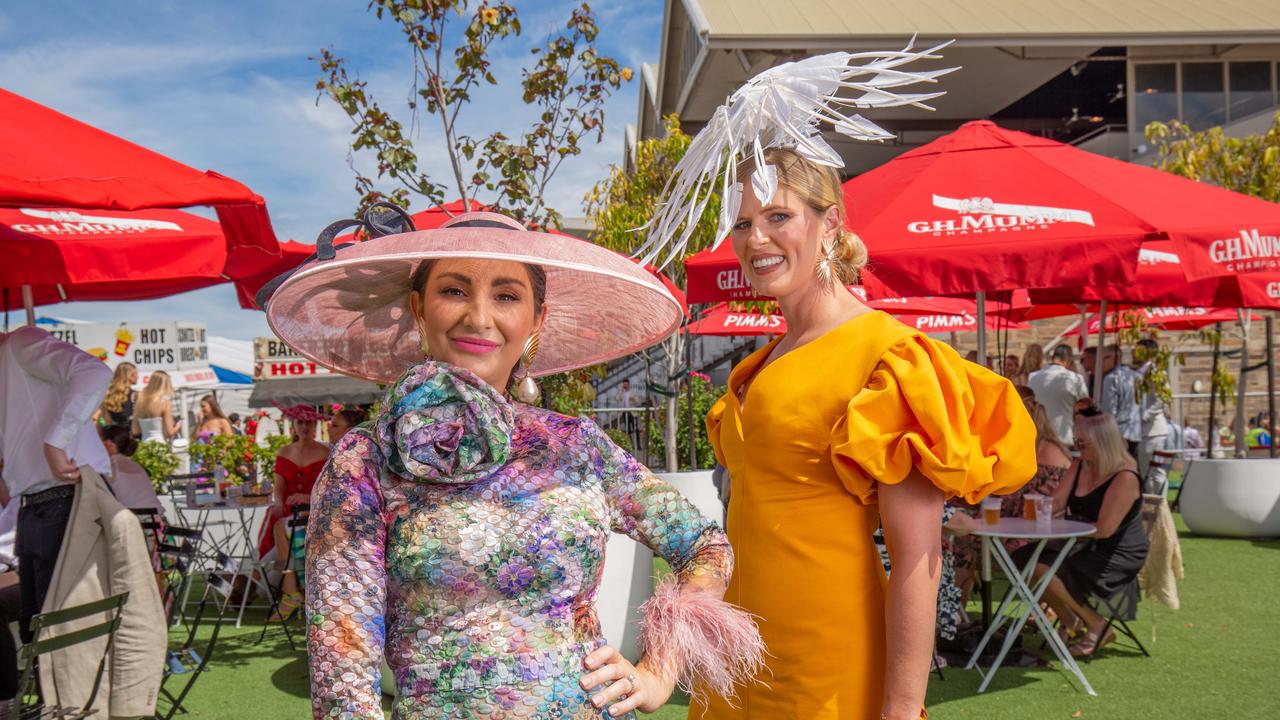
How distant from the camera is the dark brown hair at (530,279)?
172cm

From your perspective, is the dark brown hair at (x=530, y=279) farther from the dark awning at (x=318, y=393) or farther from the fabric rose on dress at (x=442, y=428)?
the dark awning at (x=318, y=393)

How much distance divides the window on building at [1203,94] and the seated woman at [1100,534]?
14664mm

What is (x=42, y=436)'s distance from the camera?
430 cm

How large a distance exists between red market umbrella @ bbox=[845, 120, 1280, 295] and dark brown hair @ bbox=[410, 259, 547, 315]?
9.28 feet

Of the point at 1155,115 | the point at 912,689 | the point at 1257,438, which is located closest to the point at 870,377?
the point at 912,689

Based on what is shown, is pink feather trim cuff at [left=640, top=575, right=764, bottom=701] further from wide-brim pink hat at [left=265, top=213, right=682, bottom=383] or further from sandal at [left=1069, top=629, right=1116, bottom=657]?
sandal at [left=1069, top=629, right=1116, bottom=657]

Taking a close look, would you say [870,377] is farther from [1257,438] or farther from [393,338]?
[1257,438]

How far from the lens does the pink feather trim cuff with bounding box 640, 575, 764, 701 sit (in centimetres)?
155

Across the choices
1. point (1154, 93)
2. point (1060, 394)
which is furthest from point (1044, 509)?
point (1154, 93)

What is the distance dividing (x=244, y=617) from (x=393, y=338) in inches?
272

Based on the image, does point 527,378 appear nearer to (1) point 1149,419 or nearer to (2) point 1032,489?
(2) point 1032,489

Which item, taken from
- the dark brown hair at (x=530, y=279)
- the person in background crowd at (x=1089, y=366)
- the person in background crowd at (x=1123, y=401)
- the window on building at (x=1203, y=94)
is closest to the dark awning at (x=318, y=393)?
the person in background crowd at (x=1089, y=366)

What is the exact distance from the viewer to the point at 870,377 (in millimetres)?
1994

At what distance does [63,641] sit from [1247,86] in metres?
20.2
